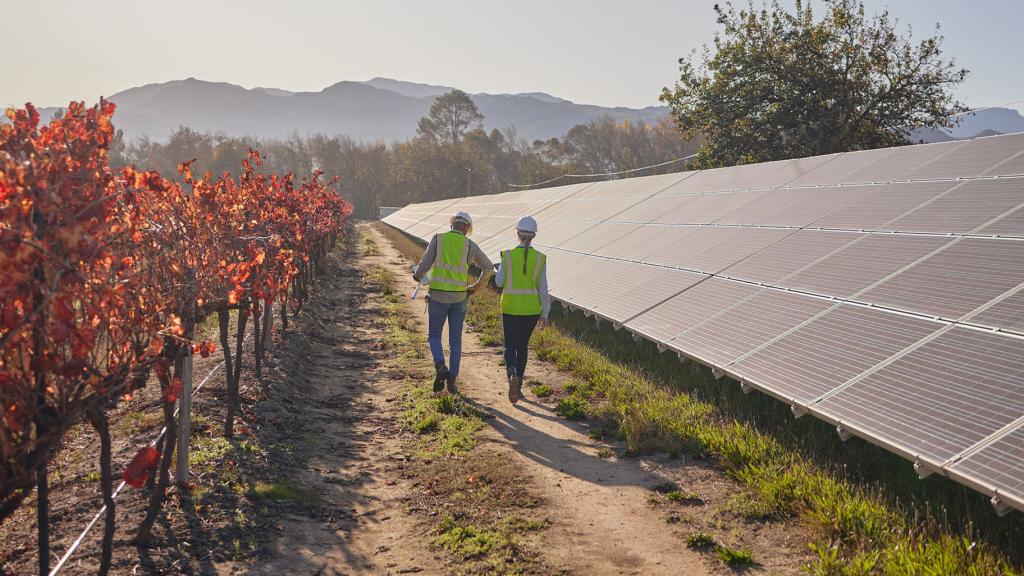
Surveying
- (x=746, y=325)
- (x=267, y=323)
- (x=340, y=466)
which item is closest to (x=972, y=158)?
(x=746, y=325)

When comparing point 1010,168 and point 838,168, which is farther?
point 838,168

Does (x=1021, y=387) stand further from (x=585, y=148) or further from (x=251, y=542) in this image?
(x=585, y=148)

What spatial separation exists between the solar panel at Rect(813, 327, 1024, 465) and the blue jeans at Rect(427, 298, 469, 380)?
5034 mm

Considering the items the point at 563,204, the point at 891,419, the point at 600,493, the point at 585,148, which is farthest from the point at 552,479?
the point at 585,148

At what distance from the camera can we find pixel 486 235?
27.3 meters

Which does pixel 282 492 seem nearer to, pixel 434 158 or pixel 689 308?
pixel 689 308

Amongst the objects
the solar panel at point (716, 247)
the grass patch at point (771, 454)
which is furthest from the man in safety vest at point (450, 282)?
the solar panel at point (716, 247)

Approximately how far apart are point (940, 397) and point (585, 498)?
299cm

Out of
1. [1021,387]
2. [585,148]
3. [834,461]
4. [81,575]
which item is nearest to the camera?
[81,575]

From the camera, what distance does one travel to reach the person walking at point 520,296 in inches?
373

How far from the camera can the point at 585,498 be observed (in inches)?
256

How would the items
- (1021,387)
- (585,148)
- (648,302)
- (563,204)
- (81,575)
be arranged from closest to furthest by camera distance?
(81,575), (1021,387), (648,302), (563,204), (585,148)

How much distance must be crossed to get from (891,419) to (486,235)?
22297mm

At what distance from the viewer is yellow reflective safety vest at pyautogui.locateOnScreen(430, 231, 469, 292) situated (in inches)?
384
